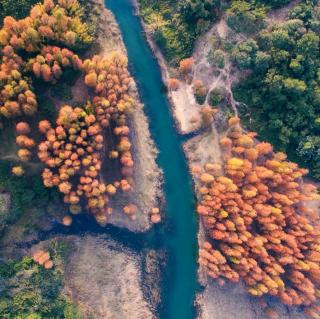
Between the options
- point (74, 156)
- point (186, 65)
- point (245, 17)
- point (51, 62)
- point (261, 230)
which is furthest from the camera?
point (186, 65)

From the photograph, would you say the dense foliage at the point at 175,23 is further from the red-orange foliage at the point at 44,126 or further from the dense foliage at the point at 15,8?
the red-orange foliage at the point at 44,126

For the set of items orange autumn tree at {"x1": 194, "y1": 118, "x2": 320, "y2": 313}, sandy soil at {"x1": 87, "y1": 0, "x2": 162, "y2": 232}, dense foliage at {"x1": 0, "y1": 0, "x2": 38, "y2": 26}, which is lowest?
orange autumn tree at {"x1": 194, "y1": 118, "x2": 320, "y2": 313}

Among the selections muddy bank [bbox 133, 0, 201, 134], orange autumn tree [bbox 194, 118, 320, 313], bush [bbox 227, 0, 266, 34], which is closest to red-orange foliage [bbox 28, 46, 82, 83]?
muddy bank [bbox 133, 0, 201, 134]

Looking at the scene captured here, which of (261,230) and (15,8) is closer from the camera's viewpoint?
(15,8)

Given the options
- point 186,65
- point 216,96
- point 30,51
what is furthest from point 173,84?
point 30,51

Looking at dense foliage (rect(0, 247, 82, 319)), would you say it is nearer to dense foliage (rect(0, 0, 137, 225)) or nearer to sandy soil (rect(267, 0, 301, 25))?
dense foliage (rect(0, 0, 137, 225))

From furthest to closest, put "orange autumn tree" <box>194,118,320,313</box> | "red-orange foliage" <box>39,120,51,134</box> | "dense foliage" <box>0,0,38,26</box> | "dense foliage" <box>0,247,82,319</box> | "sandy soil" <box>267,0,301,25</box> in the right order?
"sandy soil" <box>267,0,301,25</box>, "orange autumn tree" <box>194,118,320,313</box>, "dense foliage" <box>0,0,38,26</box>, "red-orange foliage" <box>39,120,51,134</box>, "dense foliage" <box>0,247,82,319</box>

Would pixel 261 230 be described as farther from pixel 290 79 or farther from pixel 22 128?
pixel 22 128
